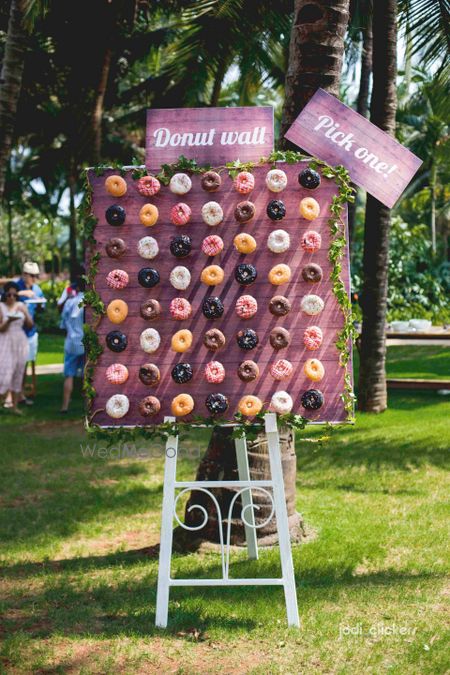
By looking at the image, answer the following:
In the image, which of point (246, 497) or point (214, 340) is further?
point (246, 497)

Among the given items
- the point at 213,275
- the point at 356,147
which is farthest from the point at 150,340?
the point at 356,147

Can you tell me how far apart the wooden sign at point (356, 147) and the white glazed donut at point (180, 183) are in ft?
2.08

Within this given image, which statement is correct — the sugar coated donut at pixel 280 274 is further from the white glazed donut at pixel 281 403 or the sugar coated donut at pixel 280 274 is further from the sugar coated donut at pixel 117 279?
the sugar coated donut at pixel 117 279

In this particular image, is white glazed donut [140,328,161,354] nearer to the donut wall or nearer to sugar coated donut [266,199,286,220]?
the donut wall

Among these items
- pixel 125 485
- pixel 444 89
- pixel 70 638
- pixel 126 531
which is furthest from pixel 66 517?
pixel 444 89

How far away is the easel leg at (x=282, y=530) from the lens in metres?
4.79

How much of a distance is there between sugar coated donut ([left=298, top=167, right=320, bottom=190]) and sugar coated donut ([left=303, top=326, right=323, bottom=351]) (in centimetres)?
Result: 81

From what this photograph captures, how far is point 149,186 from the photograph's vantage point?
4.98 metres

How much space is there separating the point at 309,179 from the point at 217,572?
266cm

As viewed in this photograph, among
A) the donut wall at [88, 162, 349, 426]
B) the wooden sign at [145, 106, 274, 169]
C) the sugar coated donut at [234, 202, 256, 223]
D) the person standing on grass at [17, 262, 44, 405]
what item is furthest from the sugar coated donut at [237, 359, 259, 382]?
the person standing on grass at [17, 262, 44, 405]

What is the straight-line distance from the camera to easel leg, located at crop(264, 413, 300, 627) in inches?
189

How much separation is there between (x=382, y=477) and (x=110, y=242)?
169 inches

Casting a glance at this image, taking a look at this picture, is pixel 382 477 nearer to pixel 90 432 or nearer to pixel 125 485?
pixel 125 485

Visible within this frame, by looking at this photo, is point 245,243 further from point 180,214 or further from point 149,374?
point 149,374
